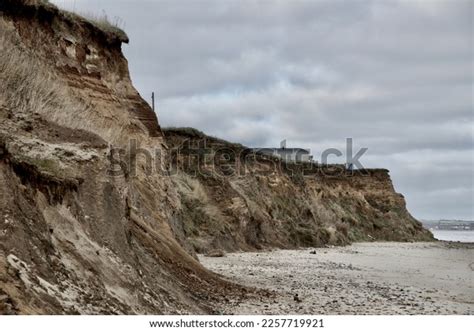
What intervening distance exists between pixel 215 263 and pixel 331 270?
3.92m

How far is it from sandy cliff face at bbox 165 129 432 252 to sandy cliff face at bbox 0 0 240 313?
34.7 feet

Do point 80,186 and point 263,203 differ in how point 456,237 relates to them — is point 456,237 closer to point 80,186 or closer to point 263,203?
point 263,203

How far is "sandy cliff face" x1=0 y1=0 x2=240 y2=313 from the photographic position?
7.02 metres

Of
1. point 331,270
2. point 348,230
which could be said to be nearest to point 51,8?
point 331,270

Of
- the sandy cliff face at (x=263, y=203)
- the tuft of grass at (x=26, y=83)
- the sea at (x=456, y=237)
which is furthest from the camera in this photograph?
the sea at (x=456, y=237)

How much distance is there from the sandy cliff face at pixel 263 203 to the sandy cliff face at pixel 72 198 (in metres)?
10.6

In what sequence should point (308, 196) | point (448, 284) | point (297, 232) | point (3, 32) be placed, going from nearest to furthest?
point (3, 32) → point (448, 284) → point (297, 232) → point (308, 196)

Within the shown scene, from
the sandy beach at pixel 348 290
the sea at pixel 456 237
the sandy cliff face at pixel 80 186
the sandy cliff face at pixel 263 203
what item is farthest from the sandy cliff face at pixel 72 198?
the sea at pixel 456 237

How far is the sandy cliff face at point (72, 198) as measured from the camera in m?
7.02

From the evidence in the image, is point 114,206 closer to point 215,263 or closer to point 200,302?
point 200,302

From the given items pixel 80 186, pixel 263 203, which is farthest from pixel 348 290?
pixel 263 203

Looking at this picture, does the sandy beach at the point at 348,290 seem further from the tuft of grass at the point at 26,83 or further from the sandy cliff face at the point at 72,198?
the tuft of grass at the point at 26,83

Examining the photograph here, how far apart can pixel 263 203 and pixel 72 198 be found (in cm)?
3052
